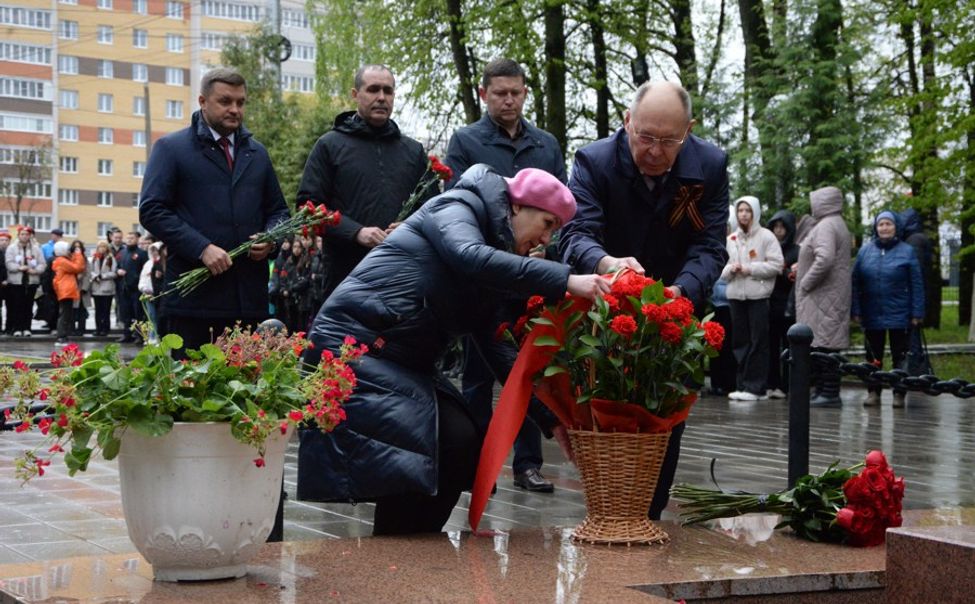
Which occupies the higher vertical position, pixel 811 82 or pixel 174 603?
pixel 811 82

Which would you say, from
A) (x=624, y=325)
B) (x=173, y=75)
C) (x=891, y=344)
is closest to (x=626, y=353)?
(x=624, y=325)

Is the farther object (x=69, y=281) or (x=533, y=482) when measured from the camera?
(x=69, y=281)

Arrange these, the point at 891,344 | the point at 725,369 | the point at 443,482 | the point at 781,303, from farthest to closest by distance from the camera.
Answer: the point at 725,369
the point at 781,303
the point at 891,344
the point at 443,482

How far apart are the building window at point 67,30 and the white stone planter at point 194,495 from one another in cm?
9569

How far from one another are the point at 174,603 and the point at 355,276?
165 centimetres

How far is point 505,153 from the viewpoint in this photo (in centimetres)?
774

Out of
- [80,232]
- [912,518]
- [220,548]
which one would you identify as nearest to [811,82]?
[912,518]

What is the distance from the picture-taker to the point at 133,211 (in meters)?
96.3

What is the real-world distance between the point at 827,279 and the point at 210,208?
873 cm

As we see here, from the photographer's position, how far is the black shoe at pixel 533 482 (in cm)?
758

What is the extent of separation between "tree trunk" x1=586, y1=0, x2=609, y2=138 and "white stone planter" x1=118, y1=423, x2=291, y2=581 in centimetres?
2269

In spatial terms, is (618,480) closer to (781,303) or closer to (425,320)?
(425,320)

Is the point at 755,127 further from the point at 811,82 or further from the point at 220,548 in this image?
the point at 220,548

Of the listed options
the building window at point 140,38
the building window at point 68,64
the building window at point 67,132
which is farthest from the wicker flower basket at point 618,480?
the building window at point 140,38
